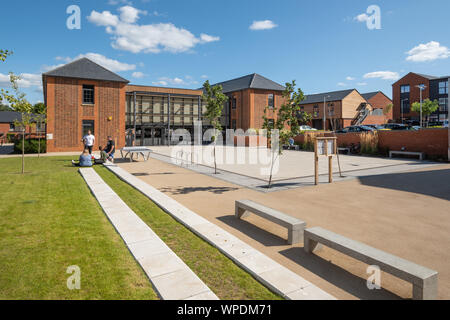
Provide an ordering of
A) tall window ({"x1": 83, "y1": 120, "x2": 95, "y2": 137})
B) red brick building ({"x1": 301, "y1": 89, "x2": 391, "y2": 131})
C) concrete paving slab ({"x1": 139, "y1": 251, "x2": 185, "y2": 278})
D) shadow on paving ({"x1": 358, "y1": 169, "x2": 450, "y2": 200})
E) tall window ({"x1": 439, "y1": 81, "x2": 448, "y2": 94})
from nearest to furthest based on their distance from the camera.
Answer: concrete paving slab ({"x1": 139, "y1": 251, "x2": 185, "y2": 278}) → shadow on paving ({"x1": 358, "y1": 169, "x2": 450, "y2": 200}) → tall window ({"x1": 83, "y1": 120, "x2": 95, "y2": 137}) → red brick building ({"x1": 301, "y1": 89, "x2": 391, "y2": 131}) → tall window ({"x1": 439, "y1": 81, "x2": 448, "y2": 94})

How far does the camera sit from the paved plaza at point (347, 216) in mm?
4184

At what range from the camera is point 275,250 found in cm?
500

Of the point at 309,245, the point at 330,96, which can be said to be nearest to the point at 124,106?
the point at 309,245

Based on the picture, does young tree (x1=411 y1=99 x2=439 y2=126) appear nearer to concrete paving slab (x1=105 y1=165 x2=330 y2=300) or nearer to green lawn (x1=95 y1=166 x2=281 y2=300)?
concrete paving slab (x1=105 y1=165 x2=330 y2=300)

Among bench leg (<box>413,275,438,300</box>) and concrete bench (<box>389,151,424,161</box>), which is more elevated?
concrete bench (<box>389,151,424,161</box>)

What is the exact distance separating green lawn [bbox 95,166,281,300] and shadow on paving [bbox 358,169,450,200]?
25.2 ft

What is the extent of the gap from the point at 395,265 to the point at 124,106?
94.3 feet

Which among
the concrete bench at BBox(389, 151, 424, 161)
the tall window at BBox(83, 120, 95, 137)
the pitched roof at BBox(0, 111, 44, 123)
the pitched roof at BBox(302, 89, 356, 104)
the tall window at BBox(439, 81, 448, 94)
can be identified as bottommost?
the concrete bench at BBox(389, 151, 424, 161)

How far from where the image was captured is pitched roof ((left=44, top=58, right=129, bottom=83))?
26469 mm

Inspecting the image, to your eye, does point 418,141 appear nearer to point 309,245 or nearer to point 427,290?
point 309,245

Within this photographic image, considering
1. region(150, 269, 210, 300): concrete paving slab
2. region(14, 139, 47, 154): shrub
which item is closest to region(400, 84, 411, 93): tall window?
region(14, 139, 47, 154): shrub

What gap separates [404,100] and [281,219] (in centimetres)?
6986
